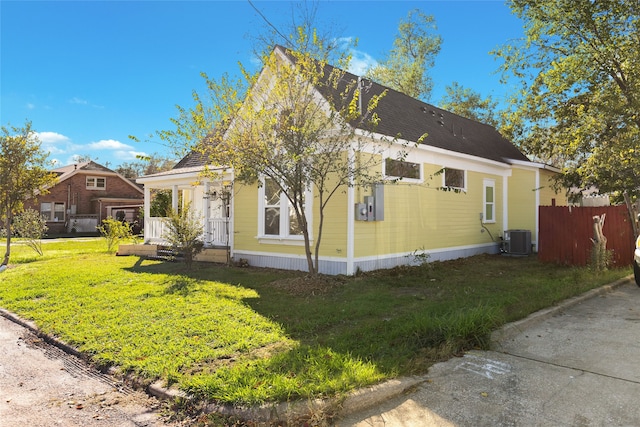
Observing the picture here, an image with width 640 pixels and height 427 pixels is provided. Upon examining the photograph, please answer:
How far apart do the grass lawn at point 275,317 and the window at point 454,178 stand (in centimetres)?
308

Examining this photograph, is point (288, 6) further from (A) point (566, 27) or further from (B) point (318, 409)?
(A) point (566, 27)

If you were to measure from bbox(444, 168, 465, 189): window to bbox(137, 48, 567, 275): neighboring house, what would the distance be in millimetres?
33

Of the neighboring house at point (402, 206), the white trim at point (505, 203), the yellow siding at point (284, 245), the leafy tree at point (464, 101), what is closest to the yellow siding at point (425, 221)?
the neighboring house at point (402, 206)

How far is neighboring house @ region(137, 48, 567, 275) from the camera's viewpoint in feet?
32.7

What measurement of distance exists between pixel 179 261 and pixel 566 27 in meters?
14.0

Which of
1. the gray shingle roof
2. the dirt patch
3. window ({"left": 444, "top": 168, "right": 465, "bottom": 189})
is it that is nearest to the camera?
the dirt patch

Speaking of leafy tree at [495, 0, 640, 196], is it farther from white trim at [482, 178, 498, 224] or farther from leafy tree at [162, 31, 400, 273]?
leafy tree at [162, 31, 400, 273]

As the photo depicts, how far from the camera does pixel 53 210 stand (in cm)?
3350

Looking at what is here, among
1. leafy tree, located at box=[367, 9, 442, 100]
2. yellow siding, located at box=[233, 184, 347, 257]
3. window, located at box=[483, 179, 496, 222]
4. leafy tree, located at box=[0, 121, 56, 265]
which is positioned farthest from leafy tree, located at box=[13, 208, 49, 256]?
leafy tree, located at box=[367, 9, 442, 100]

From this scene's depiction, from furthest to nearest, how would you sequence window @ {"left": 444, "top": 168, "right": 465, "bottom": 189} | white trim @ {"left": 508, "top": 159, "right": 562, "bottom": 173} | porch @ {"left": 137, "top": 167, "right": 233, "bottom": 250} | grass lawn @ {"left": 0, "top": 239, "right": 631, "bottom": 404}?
white trim @ {"left": 508, "top": 159, "right": 562, "bottom": 173} → window @ {"left": 444, "top": 168, "right": 465, "bottom": 189} → porch @ {"left": 137, "top": 167, "right": 233, "bottom": 250} → grass lawn @ {"left": 0, "top": 239, "right": 631, "bottom": 404}

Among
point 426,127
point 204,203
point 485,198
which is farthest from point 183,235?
point 485,198

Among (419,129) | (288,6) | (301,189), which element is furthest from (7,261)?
(419,129)

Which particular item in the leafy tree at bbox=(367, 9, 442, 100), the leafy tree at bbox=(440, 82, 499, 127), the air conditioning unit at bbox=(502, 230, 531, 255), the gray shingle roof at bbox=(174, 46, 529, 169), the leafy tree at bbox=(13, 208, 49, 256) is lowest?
the air conditioning unit at bbox=(502, 230, 531, 255)

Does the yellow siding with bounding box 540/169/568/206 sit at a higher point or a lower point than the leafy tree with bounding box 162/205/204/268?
higher
